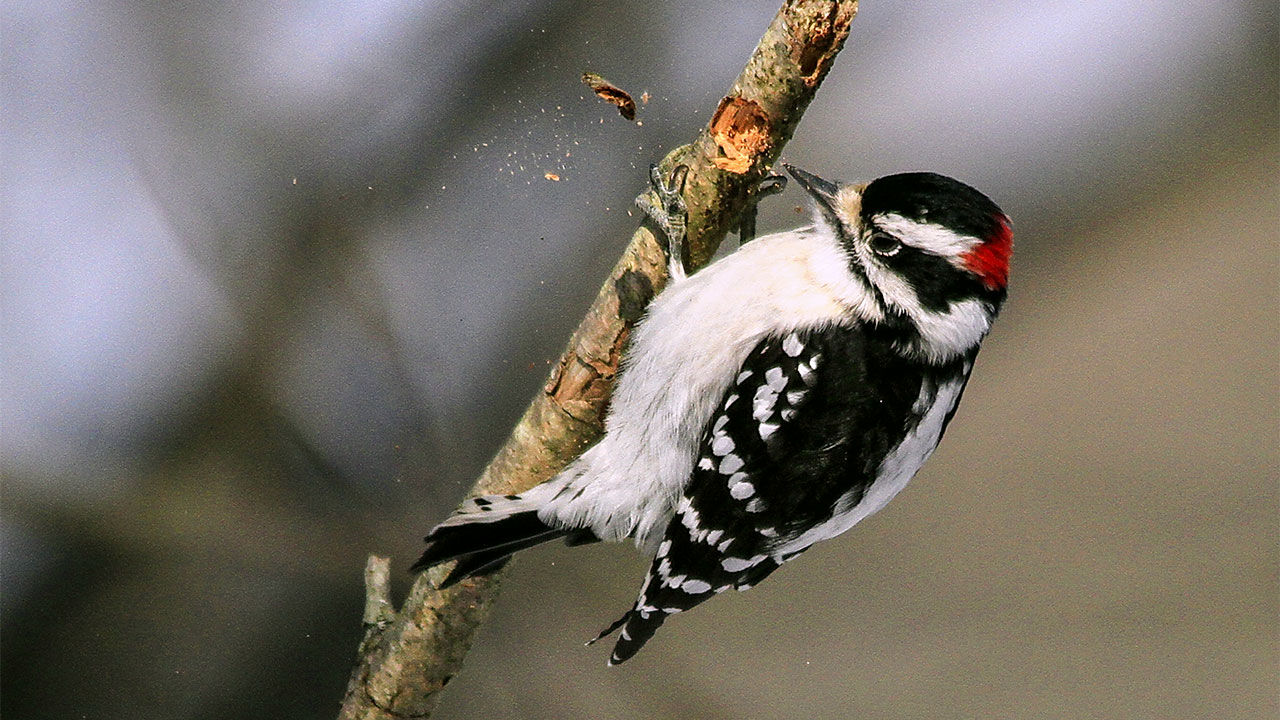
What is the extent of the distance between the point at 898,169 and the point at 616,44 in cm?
40

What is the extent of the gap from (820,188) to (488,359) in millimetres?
476

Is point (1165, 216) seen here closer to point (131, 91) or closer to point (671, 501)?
point (671, 501)

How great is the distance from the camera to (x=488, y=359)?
1.06 meters

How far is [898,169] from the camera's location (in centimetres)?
106

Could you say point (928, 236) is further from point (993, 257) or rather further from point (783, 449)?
point (783, 449)

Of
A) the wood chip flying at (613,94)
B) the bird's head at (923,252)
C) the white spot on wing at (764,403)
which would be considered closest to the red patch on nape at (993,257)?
the bird's head at (923,252)

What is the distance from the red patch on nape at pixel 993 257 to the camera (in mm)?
730

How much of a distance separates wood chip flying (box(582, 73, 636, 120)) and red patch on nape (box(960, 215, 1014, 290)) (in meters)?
0.36

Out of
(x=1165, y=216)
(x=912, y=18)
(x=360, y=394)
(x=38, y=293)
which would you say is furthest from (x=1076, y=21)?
(x=38, y=293)

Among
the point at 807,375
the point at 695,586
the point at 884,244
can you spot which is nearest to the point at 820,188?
the point at 884,244

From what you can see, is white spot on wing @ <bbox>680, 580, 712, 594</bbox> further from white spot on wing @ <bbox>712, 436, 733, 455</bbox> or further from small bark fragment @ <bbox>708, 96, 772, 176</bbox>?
small bark fragment @ <bbox>708, 96, 772, 176</bbox>

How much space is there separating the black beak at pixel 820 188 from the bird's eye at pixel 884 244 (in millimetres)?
48

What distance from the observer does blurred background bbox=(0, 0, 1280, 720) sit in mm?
1048

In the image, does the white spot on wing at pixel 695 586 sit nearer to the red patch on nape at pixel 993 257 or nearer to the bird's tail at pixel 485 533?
the bird's tail at pixel 485 533
